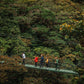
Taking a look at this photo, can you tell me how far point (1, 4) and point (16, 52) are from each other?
7388 millimetres

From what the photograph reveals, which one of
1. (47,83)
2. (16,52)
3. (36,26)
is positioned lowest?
(47,83)

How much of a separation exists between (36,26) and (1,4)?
19.5 feet

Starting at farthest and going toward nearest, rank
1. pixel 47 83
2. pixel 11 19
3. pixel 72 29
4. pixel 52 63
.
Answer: pixel 11 19
pixel 52 63
pixel 47 83
pixel 72 29

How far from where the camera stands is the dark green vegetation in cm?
1681

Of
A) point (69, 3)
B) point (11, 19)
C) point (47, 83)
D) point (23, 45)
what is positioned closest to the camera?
point (47, 83)

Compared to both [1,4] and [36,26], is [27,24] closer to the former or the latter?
[36,26]

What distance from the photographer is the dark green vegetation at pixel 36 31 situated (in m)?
16.8

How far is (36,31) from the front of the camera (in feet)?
62.4

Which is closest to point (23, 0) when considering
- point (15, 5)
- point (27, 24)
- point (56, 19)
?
point (15, 5)

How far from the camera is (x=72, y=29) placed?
762 cm

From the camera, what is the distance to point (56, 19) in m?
21.0

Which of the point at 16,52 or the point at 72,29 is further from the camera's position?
the point at 16,52

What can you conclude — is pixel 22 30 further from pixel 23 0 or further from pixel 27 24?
pixel 23 0

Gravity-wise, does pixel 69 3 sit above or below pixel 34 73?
above
